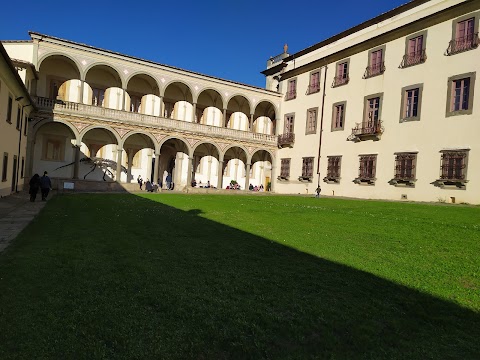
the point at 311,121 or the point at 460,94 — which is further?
the point at 311,121

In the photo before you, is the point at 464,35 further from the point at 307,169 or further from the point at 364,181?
the point at 307,169

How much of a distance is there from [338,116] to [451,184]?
1023 centimetres

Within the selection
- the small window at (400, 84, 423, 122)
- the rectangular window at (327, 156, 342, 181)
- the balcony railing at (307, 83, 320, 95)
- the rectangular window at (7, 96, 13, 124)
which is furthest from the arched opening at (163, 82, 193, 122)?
the small window at (400, 84, 423, 122)

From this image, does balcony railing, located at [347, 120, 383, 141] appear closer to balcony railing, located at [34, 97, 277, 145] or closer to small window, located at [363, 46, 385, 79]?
small window, located at [363, 46, 385, 79]

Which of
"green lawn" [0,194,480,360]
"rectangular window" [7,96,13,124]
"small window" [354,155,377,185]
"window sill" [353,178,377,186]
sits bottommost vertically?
"green lawn" [0,194,480,360]

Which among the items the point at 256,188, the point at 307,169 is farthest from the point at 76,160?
the point at 307,169

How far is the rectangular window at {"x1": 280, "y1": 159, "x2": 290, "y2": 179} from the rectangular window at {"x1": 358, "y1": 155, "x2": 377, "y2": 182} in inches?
319

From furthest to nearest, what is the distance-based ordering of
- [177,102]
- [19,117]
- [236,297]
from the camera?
[177,102] → [19,117] → [236,297]

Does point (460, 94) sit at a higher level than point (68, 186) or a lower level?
higher

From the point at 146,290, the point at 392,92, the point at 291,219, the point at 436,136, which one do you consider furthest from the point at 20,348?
the point at 392,92

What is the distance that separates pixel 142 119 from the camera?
27.4 meters

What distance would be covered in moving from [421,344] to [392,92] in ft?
77.0

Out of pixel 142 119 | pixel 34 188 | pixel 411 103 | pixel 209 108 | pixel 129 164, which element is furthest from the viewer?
pixel 209 108

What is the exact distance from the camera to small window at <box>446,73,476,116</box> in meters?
19.4
